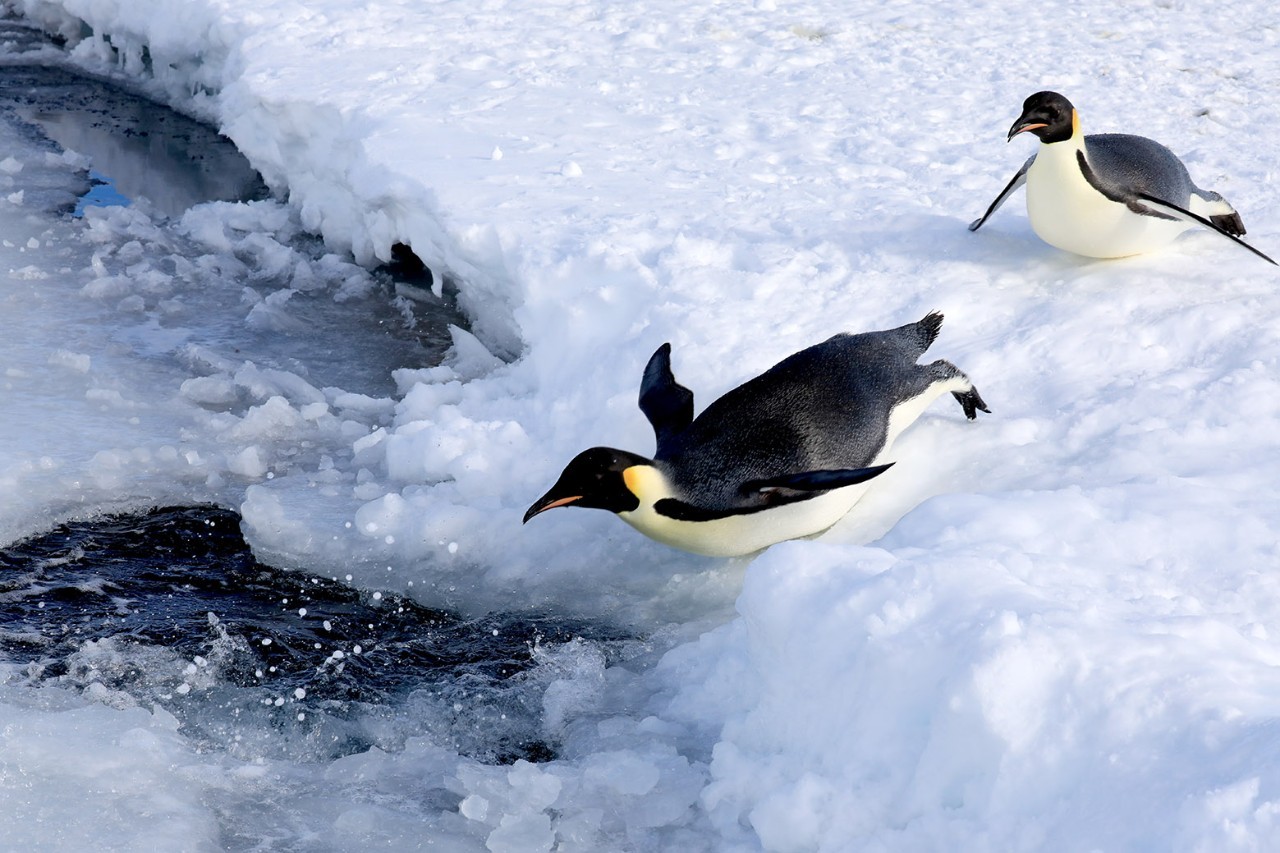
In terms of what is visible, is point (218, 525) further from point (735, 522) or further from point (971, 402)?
point (971, 402)

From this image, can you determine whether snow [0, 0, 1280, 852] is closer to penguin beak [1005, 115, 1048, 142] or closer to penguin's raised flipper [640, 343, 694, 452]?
penguin's raised flipper [640, 343, 694, 452]

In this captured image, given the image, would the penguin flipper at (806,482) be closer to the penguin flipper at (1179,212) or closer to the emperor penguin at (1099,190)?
the emperor penguin at (1099,190)

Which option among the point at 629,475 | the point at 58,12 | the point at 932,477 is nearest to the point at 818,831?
the point at 629,475

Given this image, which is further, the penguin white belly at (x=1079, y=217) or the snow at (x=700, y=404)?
the penguin white belly at (x=1079, y=217)

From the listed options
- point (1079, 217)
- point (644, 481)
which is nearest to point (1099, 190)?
point (1079, 217)

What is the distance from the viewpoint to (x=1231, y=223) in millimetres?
3615

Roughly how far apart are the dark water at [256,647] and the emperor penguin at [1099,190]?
1.67m

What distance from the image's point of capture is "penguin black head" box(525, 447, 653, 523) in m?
2.61

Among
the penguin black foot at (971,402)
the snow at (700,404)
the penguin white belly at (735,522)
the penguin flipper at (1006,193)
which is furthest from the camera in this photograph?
the penguin flipper at (1006,193)

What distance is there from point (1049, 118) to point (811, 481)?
1325 millimetres

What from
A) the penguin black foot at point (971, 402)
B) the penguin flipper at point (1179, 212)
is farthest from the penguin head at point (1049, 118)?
the penguin black foot at point (971, 402)

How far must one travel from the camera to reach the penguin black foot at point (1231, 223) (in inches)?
142

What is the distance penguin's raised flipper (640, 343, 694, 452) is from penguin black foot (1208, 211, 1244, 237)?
5.37 feet

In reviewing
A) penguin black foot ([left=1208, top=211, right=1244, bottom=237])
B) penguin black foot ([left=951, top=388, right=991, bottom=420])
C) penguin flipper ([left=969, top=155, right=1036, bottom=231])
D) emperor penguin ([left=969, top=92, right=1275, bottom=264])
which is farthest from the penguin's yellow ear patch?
penguin black foot ([left=1208, top=211, right=1244, bottom=237])
